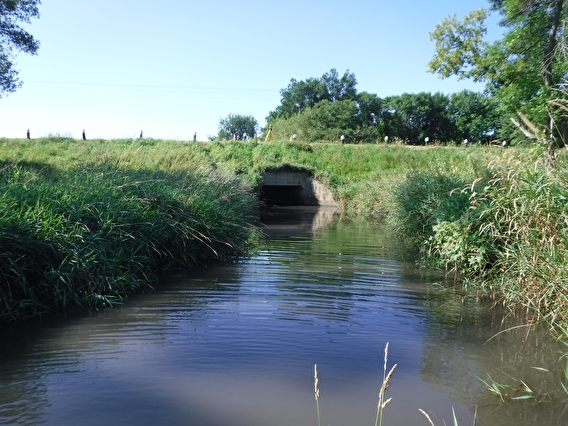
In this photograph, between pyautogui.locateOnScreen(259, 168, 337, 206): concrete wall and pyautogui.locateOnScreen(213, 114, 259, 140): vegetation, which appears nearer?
pyautogui.locateOnScreen(259, 168, 337, 206): concrete wall

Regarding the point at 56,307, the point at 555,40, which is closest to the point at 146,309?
the point at 56,307

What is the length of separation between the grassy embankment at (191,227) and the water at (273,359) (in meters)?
0.51

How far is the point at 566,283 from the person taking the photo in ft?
18.8

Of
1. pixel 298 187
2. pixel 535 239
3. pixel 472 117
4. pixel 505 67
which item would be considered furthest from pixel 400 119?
pixel 535 239

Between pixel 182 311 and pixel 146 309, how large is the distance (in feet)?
1.65

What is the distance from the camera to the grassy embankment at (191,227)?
6.42m

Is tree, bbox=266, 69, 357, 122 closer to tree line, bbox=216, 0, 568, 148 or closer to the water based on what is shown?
tree line, bbox=216, 0, 568, 148

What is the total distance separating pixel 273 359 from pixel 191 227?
5.14 metres

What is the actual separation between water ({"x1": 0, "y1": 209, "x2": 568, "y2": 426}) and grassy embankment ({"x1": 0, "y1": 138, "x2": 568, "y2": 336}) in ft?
1.66

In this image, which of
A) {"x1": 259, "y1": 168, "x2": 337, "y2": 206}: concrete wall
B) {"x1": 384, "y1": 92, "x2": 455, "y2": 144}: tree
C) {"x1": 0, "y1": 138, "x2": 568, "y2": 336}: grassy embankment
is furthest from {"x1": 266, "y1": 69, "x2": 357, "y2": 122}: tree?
{"x1": 0, "y1": 138, "x2": 568, "y2": 336}: grassy embankment

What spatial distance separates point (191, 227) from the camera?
9977 millimetres

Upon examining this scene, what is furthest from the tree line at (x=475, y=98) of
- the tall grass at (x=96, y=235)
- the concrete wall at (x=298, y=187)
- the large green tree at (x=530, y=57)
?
the concrete wall at (x=298, y=187)

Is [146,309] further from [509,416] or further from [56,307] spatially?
[509,416]

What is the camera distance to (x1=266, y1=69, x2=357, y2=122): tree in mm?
67438
